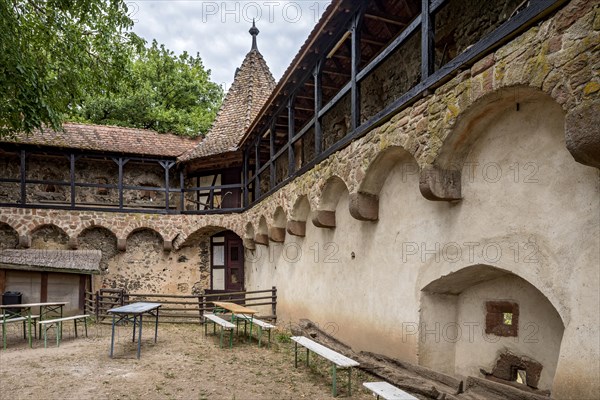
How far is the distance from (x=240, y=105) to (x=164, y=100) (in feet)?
25.1

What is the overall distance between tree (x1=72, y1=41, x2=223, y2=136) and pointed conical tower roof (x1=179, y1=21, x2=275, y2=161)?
3.04 m

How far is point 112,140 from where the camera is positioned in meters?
14.4

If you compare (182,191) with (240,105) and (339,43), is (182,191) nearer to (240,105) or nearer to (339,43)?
(240,105)

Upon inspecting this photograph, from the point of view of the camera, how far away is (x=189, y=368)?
6047mm

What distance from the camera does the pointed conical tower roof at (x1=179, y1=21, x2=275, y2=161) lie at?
45.6 ft

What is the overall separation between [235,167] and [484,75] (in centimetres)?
1169

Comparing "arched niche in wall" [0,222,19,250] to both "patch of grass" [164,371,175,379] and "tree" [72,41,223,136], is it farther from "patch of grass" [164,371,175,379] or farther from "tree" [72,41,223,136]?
"patch of grass" [164,371,175,379]

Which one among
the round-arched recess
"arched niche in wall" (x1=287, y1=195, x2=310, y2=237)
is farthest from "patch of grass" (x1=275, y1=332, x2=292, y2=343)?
the round-arched recess

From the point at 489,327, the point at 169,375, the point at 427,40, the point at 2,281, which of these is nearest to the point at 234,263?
the point at 2,281

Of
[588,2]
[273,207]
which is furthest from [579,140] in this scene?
[273,207]

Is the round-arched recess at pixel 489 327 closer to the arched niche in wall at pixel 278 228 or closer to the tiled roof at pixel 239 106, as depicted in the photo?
the arched niche in wall at pixel 278 228

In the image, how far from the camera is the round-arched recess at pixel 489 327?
3.77 meters

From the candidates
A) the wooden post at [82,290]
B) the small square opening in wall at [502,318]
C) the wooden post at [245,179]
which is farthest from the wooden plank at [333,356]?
the wooden post at [82,290]

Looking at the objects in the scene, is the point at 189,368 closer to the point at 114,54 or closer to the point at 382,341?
the point at 382,341
